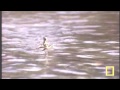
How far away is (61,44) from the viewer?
891 centimetres

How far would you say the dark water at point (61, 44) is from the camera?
29.1 feet

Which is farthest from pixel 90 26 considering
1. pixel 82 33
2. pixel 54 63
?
pixel 54 63

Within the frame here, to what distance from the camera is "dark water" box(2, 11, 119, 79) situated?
8883 millimetres

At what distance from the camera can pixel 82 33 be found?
8.91 metres

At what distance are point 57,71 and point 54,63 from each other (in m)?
0.11

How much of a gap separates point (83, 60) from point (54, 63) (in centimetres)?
38
